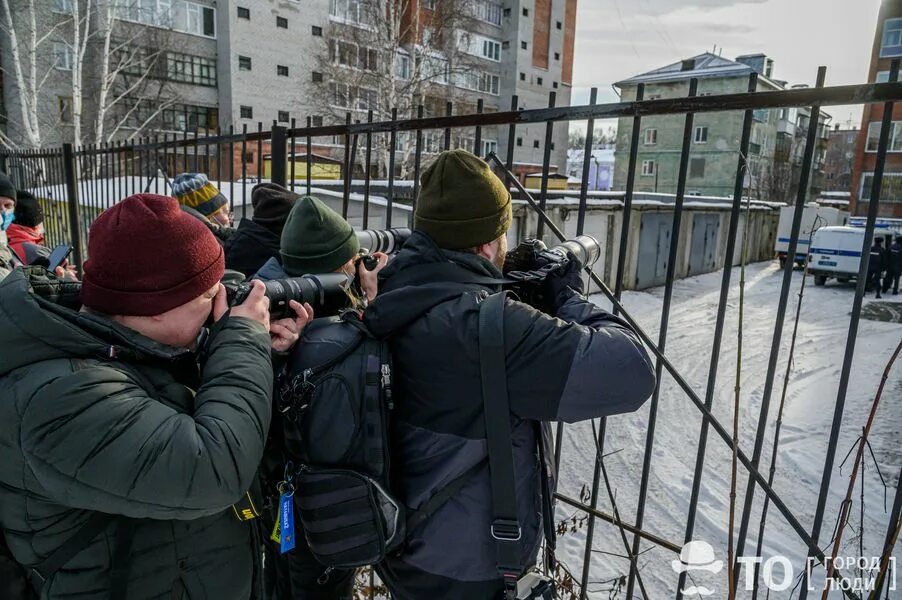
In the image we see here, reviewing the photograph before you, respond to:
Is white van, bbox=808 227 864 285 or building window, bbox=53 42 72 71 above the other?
building window, bbox=53 42 72 71

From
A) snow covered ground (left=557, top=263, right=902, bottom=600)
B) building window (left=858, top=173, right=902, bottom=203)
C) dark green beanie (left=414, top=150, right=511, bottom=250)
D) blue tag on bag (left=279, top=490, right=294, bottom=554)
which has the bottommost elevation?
snow covered ground (left=557, top=263, right=902, bottom=600)

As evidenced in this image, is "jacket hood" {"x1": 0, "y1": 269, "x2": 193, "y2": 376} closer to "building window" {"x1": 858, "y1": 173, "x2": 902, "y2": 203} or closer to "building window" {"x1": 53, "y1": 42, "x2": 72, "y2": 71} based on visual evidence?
"building window" {"x1": 858, "y1": 173, "x2": 902, "y2": 203}

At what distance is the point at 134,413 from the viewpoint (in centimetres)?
116

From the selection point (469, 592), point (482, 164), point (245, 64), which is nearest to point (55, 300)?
point (482, 164)

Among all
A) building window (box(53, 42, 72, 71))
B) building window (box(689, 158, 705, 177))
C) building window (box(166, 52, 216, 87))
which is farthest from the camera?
building window (box(689, 158, 705, 177))

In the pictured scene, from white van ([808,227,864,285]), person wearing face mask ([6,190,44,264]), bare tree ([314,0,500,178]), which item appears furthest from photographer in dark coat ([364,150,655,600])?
white van ([808,227,864,285])

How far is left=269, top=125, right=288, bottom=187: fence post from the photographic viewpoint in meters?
3.52

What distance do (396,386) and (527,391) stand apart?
0.37 meters

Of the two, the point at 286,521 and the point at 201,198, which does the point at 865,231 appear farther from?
the point at 201,198

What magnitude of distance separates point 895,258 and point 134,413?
22573mm

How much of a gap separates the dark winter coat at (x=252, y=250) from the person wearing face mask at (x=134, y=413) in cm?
130

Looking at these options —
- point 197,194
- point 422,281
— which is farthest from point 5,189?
point 422,281

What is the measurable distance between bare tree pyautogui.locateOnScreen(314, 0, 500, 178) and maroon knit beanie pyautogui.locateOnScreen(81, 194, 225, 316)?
52.5 ft

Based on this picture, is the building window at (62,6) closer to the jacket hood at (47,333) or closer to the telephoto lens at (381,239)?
the telephoto lens at (381,239)
